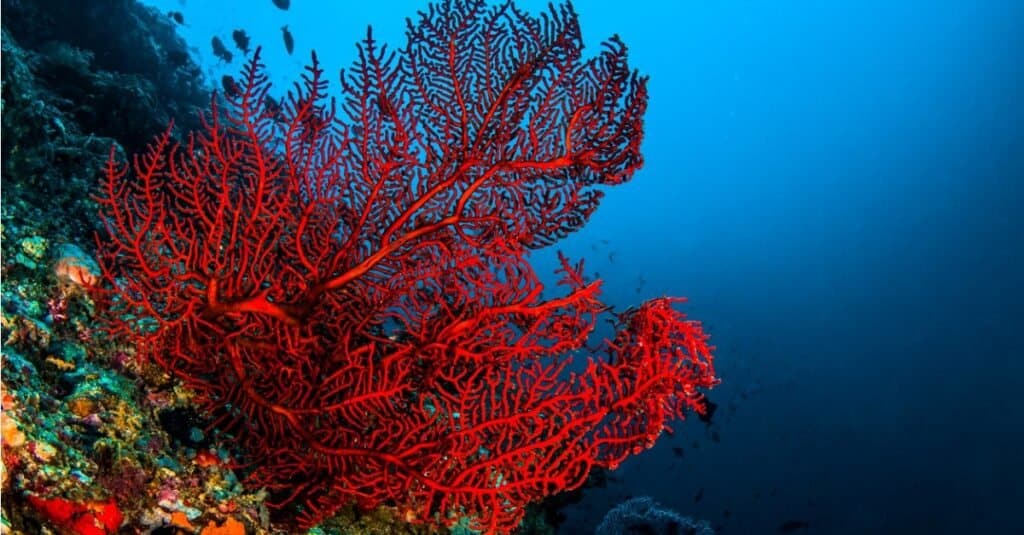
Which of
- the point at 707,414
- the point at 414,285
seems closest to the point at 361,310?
A: the point at 414,285

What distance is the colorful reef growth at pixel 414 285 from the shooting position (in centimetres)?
312

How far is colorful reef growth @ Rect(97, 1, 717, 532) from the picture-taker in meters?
3.12

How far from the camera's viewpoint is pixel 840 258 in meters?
50.9

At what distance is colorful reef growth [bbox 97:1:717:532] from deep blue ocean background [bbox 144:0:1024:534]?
13.7 metres

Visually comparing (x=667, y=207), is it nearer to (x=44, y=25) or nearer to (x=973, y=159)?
(x=973, y=159)

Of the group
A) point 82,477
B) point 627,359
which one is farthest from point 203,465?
point 627,359

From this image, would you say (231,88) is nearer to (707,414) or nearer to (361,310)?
(361,310)

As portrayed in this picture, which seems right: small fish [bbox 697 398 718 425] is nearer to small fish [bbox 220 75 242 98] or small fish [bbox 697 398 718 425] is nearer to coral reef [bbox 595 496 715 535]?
coral reef [bbox 595 496 715 535]

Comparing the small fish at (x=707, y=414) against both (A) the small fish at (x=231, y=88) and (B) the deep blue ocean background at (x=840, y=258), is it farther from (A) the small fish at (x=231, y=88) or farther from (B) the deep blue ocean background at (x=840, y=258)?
(B) the deep blue ocean background at (x=840, y=258)

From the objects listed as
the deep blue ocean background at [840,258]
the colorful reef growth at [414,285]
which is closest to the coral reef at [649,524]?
the colorful reef growth at [414,285]

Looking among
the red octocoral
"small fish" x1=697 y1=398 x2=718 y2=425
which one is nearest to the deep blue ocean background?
"small fish" x1=697 y1=398 x2=718 y2=425

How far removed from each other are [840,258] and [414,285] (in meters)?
57.1

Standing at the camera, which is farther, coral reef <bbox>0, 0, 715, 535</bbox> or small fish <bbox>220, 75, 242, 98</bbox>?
small fish <bbox>220, 75, 242, 98</bbox>

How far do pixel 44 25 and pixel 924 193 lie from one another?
61.7 meters
